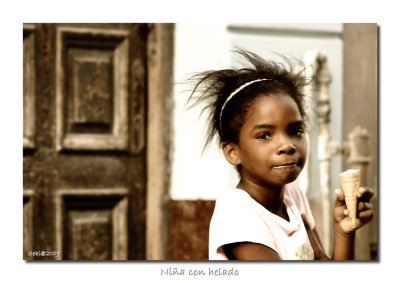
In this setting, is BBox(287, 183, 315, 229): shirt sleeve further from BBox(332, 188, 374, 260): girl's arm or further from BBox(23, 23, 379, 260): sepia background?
BBox(23, 23, 379, 260): sepia background

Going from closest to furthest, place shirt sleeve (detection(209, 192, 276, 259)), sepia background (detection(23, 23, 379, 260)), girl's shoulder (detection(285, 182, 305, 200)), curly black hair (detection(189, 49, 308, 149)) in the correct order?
shirt sleeve (detection(209, 192, 276, 259)), curly black hair (detection(189, 49, 308, 149)), girl's shoulder (detection(285, 182, 305, 200)), sepia background (detection(23, 23, 379, 260))

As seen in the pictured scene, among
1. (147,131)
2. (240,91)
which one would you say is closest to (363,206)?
(240,91)

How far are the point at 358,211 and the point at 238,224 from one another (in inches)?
11.5

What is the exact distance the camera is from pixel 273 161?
1594 mm

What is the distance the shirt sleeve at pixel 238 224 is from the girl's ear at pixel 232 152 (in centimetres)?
11

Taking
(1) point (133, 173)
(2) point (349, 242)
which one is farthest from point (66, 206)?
(2) point (349, 242)

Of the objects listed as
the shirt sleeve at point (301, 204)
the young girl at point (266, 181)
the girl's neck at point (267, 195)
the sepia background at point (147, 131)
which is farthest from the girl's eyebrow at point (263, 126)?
the sepia background at point (147, 131)

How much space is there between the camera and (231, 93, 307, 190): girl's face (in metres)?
1.59

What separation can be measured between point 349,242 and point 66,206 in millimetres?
1007

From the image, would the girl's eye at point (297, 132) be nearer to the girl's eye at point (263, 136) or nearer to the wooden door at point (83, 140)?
the girl's eye at point (263, 136)

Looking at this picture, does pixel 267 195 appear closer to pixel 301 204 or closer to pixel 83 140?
pixel 301 204

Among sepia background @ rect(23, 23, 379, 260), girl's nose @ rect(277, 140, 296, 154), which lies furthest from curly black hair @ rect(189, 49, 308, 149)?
sepia background @ rect(23, 23, 379, 260)

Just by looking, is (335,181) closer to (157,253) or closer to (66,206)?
(157,253)
